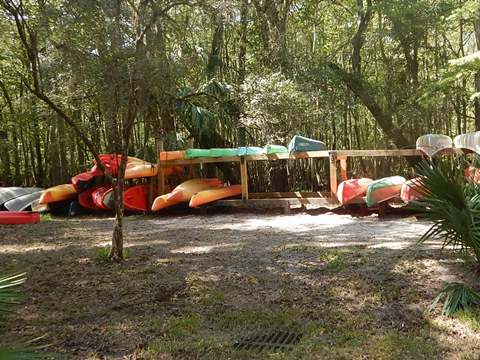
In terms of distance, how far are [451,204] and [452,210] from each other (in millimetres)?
59

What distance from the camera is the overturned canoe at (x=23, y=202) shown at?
30.0 ft

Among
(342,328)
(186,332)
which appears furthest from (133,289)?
(342,328)

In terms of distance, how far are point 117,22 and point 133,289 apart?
97.0 inches

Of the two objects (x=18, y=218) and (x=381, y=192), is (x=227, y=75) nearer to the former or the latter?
(x=381, y=192)

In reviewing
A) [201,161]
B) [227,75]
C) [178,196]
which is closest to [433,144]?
[201,161]

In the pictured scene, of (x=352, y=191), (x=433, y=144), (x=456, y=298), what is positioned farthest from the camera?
(x=433, y=144)

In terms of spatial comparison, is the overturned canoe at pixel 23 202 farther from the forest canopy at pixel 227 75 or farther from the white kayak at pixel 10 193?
the forest canopy at pixel 227 75

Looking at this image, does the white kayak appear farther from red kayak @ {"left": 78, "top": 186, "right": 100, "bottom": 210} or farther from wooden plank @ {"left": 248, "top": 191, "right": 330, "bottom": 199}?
wooden plank @ {"left": 248, "top": 191, "right": 330, "bottom": 199}

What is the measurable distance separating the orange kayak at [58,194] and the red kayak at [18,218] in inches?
55.6

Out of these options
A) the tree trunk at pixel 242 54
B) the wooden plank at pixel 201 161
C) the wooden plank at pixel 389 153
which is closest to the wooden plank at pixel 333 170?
the wooden plank at pixel 389 153

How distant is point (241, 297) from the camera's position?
11.7 feet

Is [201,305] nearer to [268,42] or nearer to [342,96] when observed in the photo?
[268,42]

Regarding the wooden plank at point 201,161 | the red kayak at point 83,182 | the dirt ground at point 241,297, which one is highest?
the wooden plank at point 201,161

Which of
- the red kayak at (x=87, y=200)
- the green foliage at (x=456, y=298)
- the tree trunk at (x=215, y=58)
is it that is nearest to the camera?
the green foliage at (x=456, y=298)
